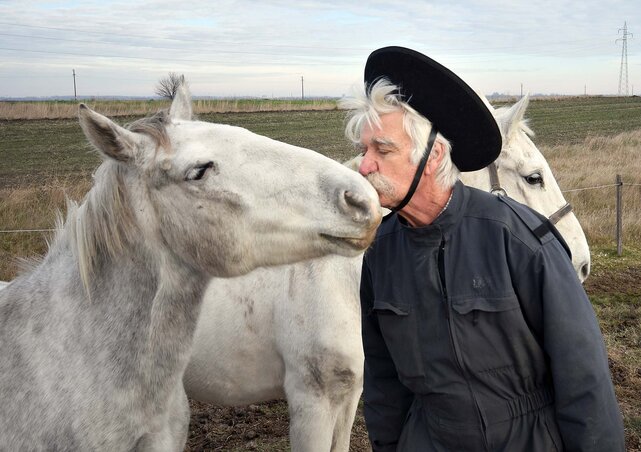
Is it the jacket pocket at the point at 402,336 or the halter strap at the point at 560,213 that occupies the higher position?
the halter strap at the point at 560,213

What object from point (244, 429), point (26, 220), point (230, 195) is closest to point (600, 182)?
point (244, 429)

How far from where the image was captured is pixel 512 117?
3.55m

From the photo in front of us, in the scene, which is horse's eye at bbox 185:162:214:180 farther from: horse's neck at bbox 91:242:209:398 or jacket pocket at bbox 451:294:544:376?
jacket pocket at bbox 451:294:544:376

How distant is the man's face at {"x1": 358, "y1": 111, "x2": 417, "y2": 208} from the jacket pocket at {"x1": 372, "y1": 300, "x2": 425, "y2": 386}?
1.36 feet

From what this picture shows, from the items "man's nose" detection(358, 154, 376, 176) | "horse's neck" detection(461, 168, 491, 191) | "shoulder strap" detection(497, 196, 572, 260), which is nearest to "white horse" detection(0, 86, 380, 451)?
"man's nose" detection(358, 154, 376, 176)

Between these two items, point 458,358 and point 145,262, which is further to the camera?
point 145,262

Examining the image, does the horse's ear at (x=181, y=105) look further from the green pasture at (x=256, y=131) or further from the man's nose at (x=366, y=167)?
the green pasture at (x=256, y=131)

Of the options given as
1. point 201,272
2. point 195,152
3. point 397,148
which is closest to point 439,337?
point 397,148

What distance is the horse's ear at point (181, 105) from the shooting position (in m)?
2.61

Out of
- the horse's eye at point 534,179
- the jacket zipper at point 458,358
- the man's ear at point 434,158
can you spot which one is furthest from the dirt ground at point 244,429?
the man's ear at point 434,158

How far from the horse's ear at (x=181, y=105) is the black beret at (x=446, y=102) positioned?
0.89 meters

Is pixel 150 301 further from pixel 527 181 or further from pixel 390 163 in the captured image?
pixel 527 181

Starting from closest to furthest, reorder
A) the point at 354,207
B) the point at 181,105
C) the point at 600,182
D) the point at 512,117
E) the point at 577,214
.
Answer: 1. the point at 354,207
2. the point at 181,105
3. the point at 512,117
4. the point at 577,214
5. the point at 600,182

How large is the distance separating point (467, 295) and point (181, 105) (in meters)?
1.53
